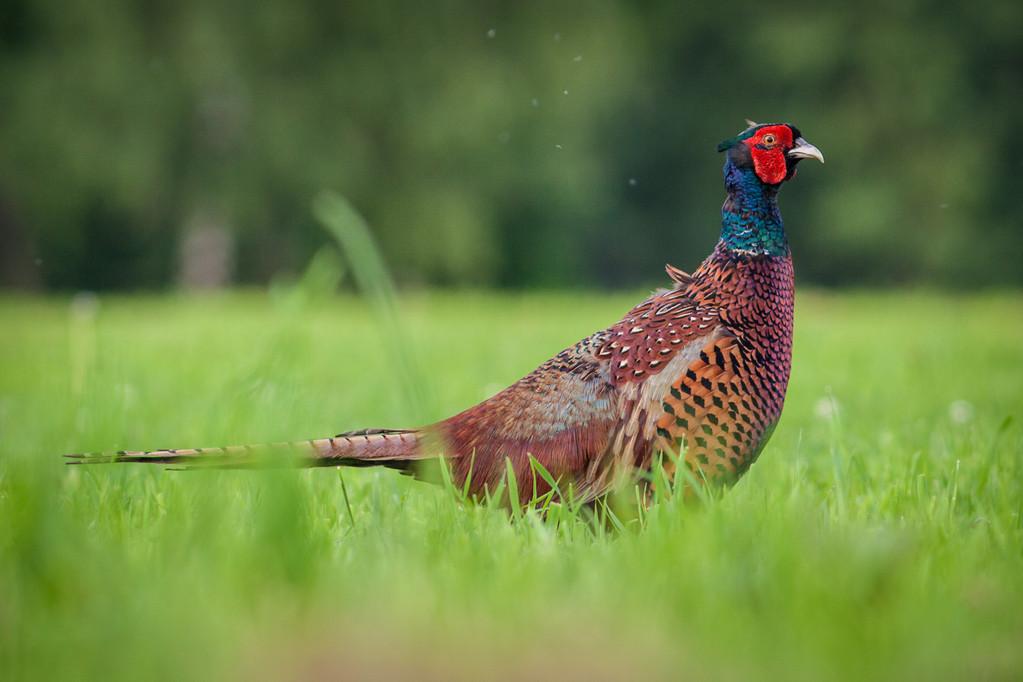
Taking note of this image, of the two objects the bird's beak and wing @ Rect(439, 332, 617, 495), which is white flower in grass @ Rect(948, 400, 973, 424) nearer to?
the bird's beak

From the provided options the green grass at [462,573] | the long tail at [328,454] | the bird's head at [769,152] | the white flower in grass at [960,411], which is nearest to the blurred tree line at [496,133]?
the white flower in grass at [960,411]

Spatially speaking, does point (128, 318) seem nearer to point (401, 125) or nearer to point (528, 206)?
point (401, 125)

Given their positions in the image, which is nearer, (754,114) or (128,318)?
(128,318)

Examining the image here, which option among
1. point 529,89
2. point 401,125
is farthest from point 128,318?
point 529,89

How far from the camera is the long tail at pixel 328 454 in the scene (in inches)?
78.8

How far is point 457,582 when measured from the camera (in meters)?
1.65

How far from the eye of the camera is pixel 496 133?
15320 mm

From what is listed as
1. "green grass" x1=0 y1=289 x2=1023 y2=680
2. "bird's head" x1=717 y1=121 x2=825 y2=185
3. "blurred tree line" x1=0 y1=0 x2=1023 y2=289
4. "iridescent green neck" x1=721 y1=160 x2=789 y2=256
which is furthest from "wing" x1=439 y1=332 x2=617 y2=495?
"blurred tree line" x1=0 y1=0 x2=1023 y2=289

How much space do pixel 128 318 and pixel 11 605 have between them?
29.3 ft

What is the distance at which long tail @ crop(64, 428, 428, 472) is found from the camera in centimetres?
200

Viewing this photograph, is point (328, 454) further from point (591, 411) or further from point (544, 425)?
point (591, 411)

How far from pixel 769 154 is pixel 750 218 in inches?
6.6

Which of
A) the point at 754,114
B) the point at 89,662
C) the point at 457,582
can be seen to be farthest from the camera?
the point at 754,114

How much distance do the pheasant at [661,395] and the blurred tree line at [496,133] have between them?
1173 centimetres
